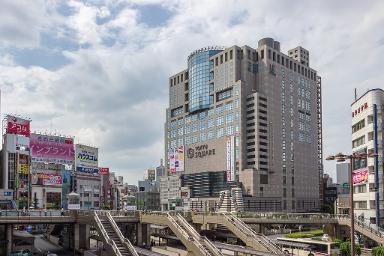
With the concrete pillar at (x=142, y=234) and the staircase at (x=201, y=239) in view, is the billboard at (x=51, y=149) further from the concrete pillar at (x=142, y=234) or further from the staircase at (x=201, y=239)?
the staircase at (x=201, y=239)

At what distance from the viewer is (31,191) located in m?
139

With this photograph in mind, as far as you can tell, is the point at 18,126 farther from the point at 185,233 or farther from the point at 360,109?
the point at 360,109

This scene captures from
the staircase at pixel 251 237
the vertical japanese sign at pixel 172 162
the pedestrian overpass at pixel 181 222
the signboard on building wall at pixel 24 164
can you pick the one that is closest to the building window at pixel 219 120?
the vertical japanese sign at pixel 172 162

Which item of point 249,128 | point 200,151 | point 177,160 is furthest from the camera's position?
point 177,160

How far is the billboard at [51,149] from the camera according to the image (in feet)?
425

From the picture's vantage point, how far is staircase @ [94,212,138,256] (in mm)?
53878

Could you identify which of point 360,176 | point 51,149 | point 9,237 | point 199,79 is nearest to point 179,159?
point 199,79

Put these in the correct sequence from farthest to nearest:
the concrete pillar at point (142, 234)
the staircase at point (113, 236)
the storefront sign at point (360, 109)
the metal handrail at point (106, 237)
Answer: the storefront sign at point (360, 109)
the concrete pillar at point (142, 234)
the staircase at point (113, 236)
the metal handrail at point (106, 237)

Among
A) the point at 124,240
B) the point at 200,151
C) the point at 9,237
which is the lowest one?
the point at 9,237

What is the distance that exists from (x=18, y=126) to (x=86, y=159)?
24227 mm

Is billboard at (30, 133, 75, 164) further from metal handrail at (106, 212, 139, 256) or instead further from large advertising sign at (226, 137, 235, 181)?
metal handrail at (106, 212, 139, 256)

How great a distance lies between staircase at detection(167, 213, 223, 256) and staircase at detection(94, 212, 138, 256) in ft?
23.1

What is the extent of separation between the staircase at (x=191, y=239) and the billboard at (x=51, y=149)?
254ft

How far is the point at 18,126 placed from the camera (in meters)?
130
